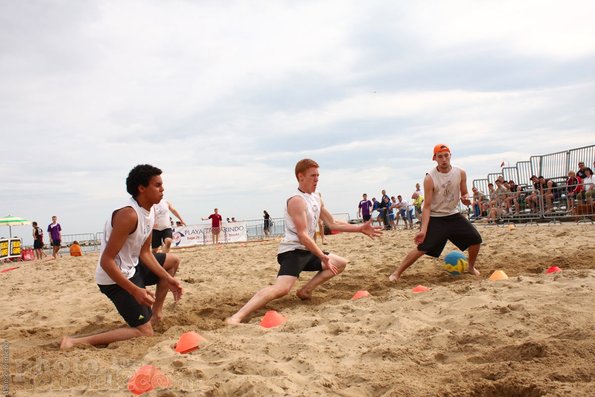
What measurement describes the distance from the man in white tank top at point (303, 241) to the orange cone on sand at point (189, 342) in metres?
1.10

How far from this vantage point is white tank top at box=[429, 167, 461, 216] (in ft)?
20.6

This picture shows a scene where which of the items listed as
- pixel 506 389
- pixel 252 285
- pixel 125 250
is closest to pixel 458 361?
pixel 506 389

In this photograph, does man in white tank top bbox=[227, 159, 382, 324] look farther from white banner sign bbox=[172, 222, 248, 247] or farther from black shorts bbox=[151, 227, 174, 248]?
white banner sign bbox=[172, 222, 248, 247]

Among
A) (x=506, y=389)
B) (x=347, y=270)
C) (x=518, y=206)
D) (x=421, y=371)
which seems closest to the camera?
(x=506, y=389)

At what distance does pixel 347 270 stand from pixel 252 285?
146 cm

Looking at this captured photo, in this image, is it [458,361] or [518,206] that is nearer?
[458,361]

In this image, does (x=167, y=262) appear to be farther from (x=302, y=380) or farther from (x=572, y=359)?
(x=572, y=359)

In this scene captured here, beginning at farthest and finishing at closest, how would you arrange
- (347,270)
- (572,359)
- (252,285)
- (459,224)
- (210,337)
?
(347,270), (252,285), (459,224), (210,337), (572,359)

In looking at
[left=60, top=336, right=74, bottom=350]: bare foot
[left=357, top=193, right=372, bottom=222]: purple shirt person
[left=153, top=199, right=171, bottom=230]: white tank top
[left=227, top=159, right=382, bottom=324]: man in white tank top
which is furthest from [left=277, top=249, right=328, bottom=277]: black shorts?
[left=357, top=193, right=372, bottom=222]: purple shirt person

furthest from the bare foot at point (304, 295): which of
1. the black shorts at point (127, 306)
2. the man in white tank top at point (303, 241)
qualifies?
the black shorts at point (127, 306)

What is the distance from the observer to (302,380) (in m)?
2.89

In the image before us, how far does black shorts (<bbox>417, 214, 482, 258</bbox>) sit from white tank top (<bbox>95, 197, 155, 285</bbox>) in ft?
10.7

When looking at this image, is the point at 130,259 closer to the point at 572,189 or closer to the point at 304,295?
the point at 304,295

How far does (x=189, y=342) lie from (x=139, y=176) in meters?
1.45
